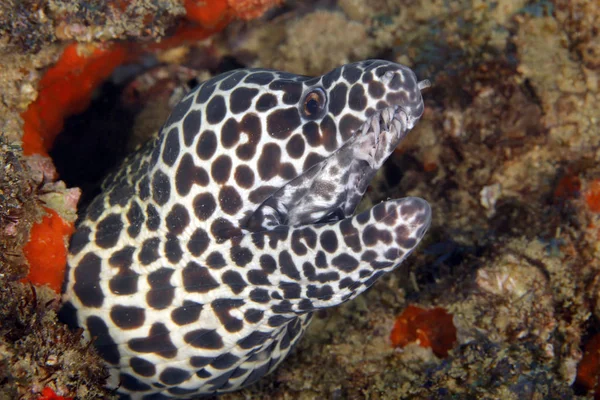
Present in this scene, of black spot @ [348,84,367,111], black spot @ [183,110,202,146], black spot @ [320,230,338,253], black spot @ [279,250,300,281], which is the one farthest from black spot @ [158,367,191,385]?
black spot @ [348,84,367,111]

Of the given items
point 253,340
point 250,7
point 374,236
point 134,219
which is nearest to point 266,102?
point 374,236

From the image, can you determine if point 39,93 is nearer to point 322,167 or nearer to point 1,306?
point 1,306

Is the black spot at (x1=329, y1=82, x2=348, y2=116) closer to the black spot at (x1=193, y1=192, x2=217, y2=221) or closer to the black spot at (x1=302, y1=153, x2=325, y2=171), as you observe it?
the black spot at (x1=302, y1=153, x2=325, y2=171)

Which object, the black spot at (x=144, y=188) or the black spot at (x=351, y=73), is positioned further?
the black spot at (x=144, y=188)

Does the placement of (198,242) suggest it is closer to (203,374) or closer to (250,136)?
(250,136)

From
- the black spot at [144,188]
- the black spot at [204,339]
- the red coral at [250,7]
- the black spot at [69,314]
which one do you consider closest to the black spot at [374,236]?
the black spot at [204,339]

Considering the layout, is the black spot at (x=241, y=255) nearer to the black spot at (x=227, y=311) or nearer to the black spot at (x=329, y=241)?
the black spot at (x=227, y=311)
